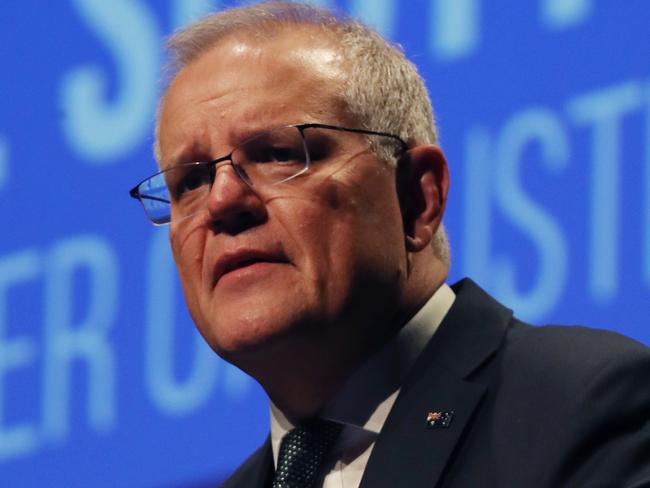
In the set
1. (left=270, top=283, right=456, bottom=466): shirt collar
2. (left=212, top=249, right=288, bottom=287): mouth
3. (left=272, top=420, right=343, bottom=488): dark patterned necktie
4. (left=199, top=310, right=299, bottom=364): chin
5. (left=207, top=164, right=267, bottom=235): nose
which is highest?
(left=207, top=164, right=267, bottom=235): nose

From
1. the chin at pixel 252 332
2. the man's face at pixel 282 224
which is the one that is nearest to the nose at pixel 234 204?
the man's face at pixel 282 224

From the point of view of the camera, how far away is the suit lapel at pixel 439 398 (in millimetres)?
1844

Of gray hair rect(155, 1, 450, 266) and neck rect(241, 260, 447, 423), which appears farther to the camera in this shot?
gray hair rect(155, 1, 450, 266)

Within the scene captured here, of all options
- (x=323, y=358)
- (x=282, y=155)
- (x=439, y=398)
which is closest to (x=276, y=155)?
(x=282, y=155)

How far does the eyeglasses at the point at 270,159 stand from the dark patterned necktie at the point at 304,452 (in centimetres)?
41

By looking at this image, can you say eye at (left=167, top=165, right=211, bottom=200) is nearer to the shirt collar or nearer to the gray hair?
the gray hair

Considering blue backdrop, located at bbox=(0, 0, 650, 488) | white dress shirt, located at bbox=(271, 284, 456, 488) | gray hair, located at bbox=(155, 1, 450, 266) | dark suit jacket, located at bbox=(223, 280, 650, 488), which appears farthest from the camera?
blue backdrop, located at bbox=(0, 0, 650, 488)

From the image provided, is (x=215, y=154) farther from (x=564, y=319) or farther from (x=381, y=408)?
(x=564, y=319)

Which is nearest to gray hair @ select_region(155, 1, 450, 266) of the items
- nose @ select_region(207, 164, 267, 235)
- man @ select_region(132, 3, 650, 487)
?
man @ select_region(132, 3, 650, 487)

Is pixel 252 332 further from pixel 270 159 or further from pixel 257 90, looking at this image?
pixel 257 90

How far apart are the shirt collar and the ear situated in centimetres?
13

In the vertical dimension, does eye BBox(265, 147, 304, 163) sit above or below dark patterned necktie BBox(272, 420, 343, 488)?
above

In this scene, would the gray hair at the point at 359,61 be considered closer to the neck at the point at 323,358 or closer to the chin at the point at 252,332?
the neck at the point at 323,358

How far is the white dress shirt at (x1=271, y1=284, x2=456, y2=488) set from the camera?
1979 millimetres
